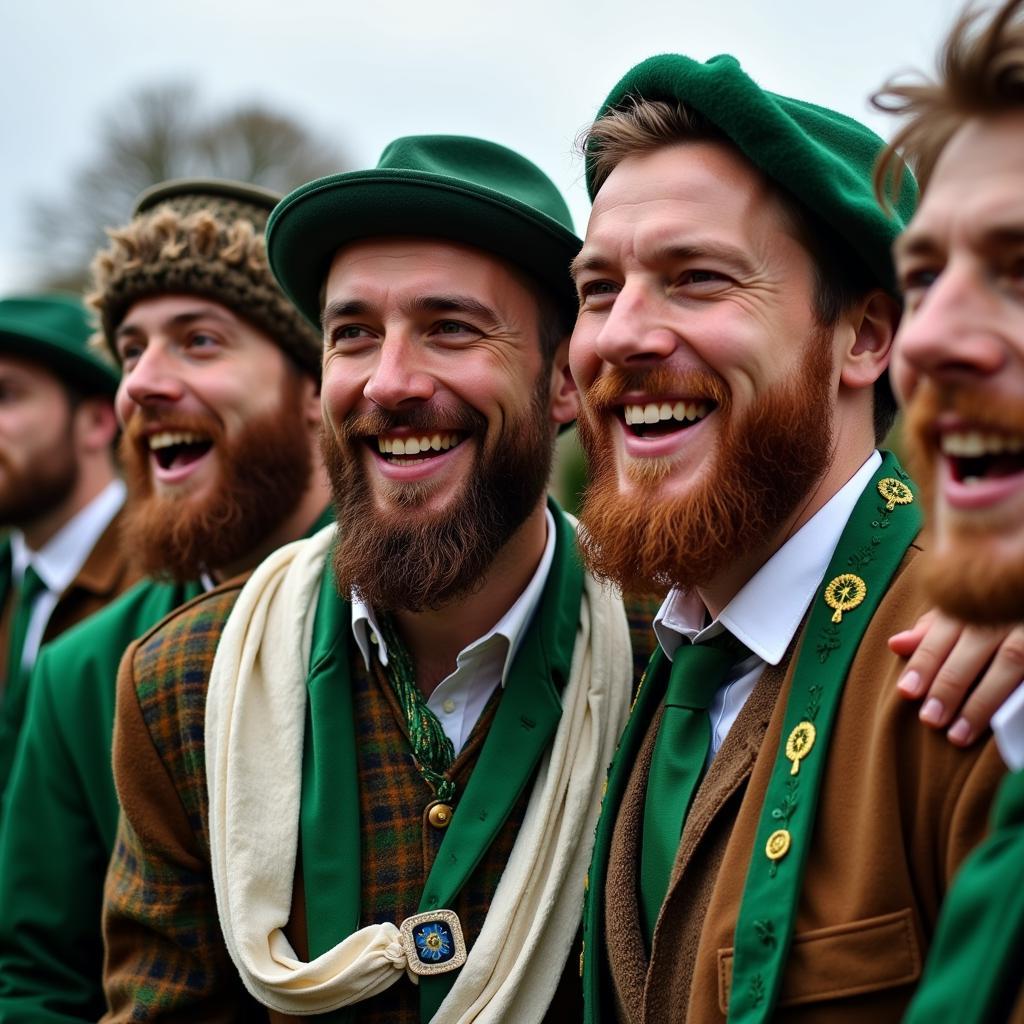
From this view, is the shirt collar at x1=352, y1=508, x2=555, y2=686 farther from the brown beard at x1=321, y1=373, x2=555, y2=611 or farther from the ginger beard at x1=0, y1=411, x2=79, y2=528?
the ginger beard at x1=0, y1=411, x2=79, y2=528

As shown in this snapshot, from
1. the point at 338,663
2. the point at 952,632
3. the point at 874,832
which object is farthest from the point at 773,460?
the point at 338,663

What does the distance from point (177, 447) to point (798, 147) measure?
250 cm

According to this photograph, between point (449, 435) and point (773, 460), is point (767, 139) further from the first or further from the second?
point (449, 435)

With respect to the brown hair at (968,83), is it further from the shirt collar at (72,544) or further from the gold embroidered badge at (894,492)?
the shirt collar at (72,544)

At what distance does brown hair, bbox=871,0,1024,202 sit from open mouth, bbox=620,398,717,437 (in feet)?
2.31

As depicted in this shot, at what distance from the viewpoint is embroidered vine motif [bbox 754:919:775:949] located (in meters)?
1.97

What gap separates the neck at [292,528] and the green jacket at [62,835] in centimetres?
28

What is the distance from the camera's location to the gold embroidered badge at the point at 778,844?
2020 millimetres

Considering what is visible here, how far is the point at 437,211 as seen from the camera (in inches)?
117

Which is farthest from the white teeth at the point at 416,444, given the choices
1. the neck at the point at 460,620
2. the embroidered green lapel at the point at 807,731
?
the embroidered green lapel at the point at 807,731

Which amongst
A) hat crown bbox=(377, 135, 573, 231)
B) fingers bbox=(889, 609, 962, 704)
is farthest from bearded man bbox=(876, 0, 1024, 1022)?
hat crown bbox=(377, 135, 573, 231)

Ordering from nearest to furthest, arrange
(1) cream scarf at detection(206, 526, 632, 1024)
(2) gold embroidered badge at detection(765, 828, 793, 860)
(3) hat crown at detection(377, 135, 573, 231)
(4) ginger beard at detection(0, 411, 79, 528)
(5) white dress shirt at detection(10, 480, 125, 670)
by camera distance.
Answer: (2) gold embroidered badge at detection(765, 828, 793, 860) → (1) cream scarf at detection(206, 526, 632, 1024) → (3) hat crown at detection(377, 135, 573, 231) → (5) white dress shirt at detection(10, 480, 125, 670) → (4) ginger beard at detection(0, 411, 79, 528)

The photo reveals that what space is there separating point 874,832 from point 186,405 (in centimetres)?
272

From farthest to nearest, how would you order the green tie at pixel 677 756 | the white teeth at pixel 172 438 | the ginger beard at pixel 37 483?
the ginger beard at pixel 37 483 < the white teeth at pixel 172 438 < the green tie at pixel 677 756
